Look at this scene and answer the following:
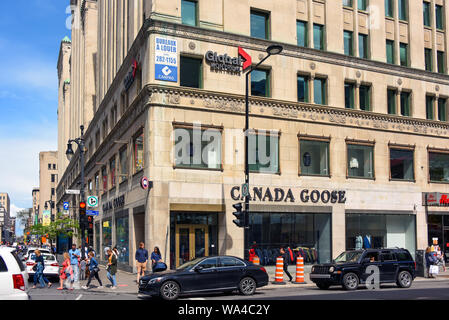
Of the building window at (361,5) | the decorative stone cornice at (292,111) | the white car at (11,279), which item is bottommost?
the white car at (11,279)

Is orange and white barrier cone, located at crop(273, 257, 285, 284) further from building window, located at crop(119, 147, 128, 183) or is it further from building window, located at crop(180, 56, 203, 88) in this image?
building window, located at crop(119, 147, 128, 183)

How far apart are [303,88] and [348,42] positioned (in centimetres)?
530

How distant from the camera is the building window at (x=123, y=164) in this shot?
34.3m

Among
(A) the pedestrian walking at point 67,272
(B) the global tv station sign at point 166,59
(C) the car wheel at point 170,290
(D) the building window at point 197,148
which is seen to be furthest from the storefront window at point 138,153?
(C) the car wheel at point 170,290

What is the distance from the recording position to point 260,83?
3088cm

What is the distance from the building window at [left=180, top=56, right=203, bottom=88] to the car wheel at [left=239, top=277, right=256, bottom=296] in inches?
508

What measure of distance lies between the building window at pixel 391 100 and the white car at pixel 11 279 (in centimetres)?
2934

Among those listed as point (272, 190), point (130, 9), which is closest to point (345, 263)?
point (272, 190)

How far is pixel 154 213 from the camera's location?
Answer: 26.7 meters

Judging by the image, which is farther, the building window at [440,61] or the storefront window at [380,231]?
the building window at [440,61]

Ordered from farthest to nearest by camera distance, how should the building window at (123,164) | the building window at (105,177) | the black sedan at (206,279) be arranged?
the building window at (105,177)
the building window at (123,164)
the black sedan at (206,279)

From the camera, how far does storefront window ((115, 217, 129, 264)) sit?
33.5 meters

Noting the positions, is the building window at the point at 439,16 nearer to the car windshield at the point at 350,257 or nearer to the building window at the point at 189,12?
the building window at the point at 189,12
